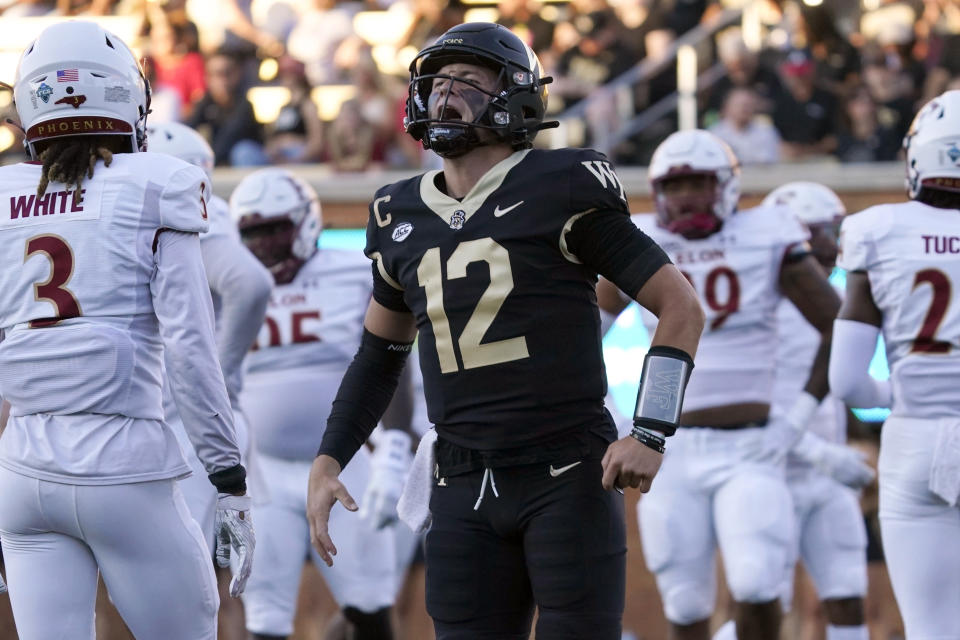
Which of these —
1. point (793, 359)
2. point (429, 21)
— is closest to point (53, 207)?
point (793, 359)

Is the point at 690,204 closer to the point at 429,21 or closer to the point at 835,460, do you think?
the point at 835,460

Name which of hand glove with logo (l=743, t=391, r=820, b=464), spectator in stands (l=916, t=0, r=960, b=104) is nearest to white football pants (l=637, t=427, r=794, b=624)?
hand glove with logo (l=743, t=391, r=820, b=464)

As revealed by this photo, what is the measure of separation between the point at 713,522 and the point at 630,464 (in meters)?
2.64

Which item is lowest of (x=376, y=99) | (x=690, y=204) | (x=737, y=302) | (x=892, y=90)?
(x=737, y=302)

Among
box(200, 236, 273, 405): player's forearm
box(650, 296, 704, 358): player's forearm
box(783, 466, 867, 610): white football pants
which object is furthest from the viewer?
box(783, 466, 867, 610): white football pants

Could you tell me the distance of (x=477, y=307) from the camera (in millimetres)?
3219

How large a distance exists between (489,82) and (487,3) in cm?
906

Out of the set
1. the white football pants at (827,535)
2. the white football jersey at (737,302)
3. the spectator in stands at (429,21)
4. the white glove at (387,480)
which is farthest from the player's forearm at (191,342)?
the spectator in stands at (429,21)

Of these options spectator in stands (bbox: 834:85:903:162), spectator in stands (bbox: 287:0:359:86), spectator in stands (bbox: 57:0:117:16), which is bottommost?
spectator in stands (bbox: 834:85:903:162)

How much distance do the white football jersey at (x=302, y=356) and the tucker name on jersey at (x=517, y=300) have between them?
8.92 feet

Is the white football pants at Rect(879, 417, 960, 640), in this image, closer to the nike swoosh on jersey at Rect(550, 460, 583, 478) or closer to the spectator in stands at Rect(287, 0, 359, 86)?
the nike swoosh on jersey at Rect(550, 460, 583, 478)

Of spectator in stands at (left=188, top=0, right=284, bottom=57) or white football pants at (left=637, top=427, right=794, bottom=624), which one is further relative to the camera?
spectator in stands at (left=188, top=0, right=284, bottom=57)

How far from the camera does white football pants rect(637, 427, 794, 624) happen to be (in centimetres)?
529

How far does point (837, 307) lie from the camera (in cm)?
544
